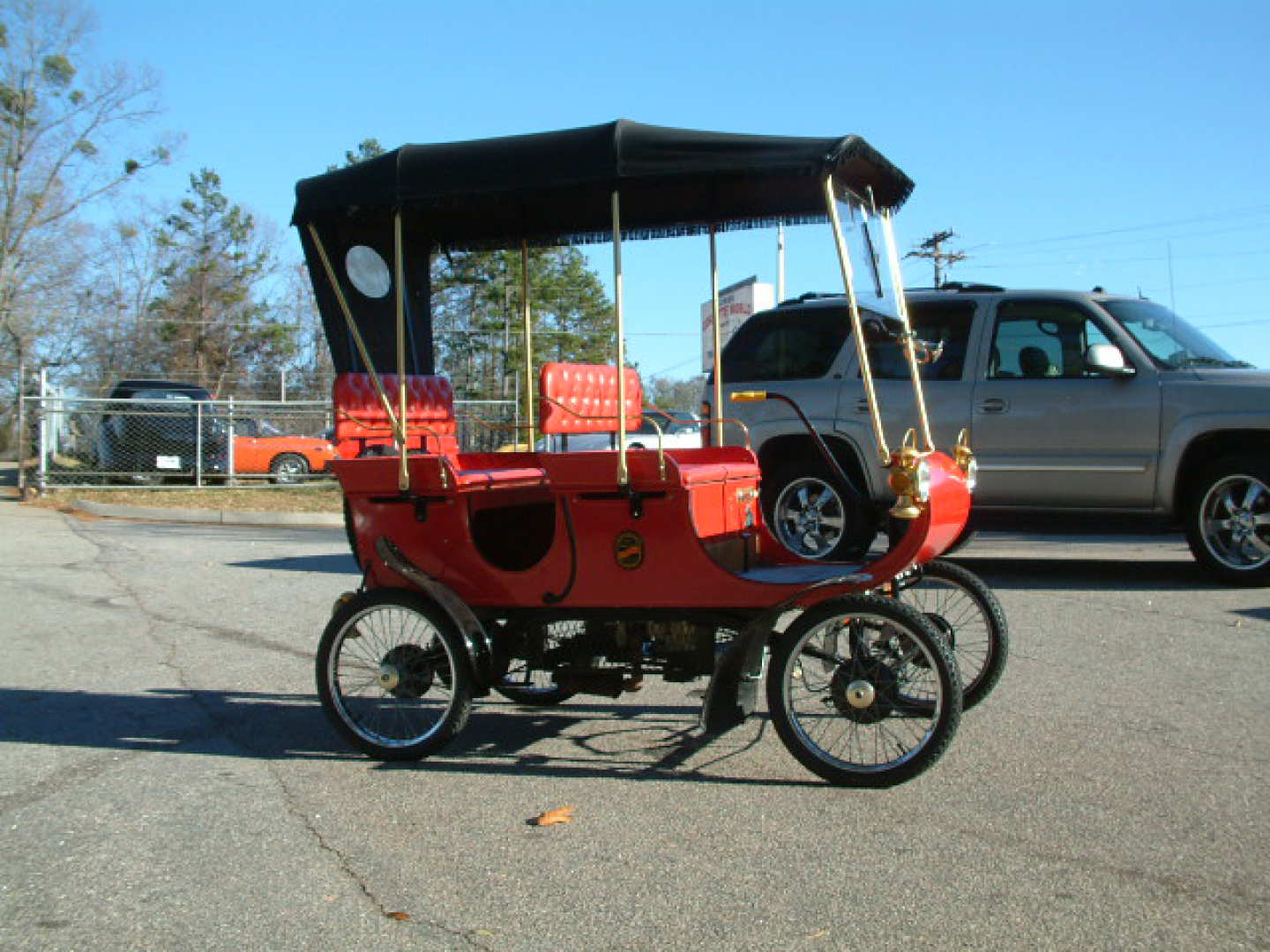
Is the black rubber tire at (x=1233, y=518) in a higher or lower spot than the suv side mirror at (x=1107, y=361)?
lower

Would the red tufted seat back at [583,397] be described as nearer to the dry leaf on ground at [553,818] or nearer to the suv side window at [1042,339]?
the dry leaf on ground at [553,818]

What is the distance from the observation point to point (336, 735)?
5293mm

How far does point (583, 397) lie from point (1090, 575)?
561 cm

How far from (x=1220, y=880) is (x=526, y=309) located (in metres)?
4.10

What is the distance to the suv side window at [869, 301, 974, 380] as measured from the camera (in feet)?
31.1

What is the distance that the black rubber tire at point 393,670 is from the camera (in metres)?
4.79

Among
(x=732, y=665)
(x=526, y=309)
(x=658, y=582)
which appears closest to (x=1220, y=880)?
(x=732, y=665)

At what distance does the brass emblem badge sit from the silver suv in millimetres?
4450

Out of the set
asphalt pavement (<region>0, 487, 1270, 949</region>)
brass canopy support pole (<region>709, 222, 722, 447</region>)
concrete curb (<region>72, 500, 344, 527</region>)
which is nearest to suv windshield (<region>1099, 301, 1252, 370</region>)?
asphalt pavement (<region>0, 487, 1270, 949</region>)

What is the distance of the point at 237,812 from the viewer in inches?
168

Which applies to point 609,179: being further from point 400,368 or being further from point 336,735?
point 336,735

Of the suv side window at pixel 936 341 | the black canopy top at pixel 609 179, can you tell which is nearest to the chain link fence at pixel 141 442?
the suv side window at pixel 936 341

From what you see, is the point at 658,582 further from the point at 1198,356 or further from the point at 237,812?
the point at 1198,356

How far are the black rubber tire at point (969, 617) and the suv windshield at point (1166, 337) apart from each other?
4755 millimetres
